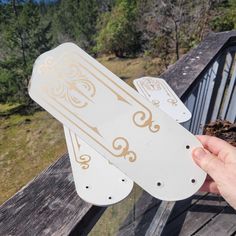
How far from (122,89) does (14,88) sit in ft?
48.0

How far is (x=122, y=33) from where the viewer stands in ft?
54.5

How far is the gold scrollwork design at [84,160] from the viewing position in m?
0.61

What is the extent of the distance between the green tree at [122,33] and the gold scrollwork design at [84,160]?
16.3m

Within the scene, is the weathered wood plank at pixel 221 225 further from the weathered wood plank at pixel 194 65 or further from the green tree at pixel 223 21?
the green tree at pixel 223 21

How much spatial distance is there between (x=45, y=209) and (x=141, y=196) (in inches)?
17.7

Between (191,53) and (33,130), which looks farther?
(33,130)

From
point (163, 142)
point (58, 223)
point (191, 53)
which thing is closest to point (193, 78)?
point (191, 53)

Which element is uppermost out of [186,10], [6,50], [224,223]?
[224,223]

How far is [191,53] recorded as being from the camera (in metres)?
1.47

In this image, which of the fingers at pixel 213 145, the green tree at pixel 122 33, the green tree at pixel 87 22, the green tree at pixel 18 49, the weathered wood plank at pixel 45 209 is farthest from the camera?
the green tree at pixel 87 22

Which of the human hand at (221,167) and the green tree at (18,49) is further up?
the human hand at (221,167)

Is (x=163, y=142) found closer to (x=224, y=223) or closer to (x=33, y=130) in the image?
(x=224, y=223)

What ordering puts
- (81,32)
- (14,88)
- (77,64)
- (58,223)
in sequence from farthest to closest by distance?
(81,32) → (14,88) → (77,64) → (58,223)

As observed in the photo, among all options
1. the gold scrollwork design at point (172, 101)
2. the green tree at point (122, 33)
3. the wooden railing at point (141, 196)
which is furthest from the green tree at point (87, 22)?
the gold scrollwork design at point (172, 101)
